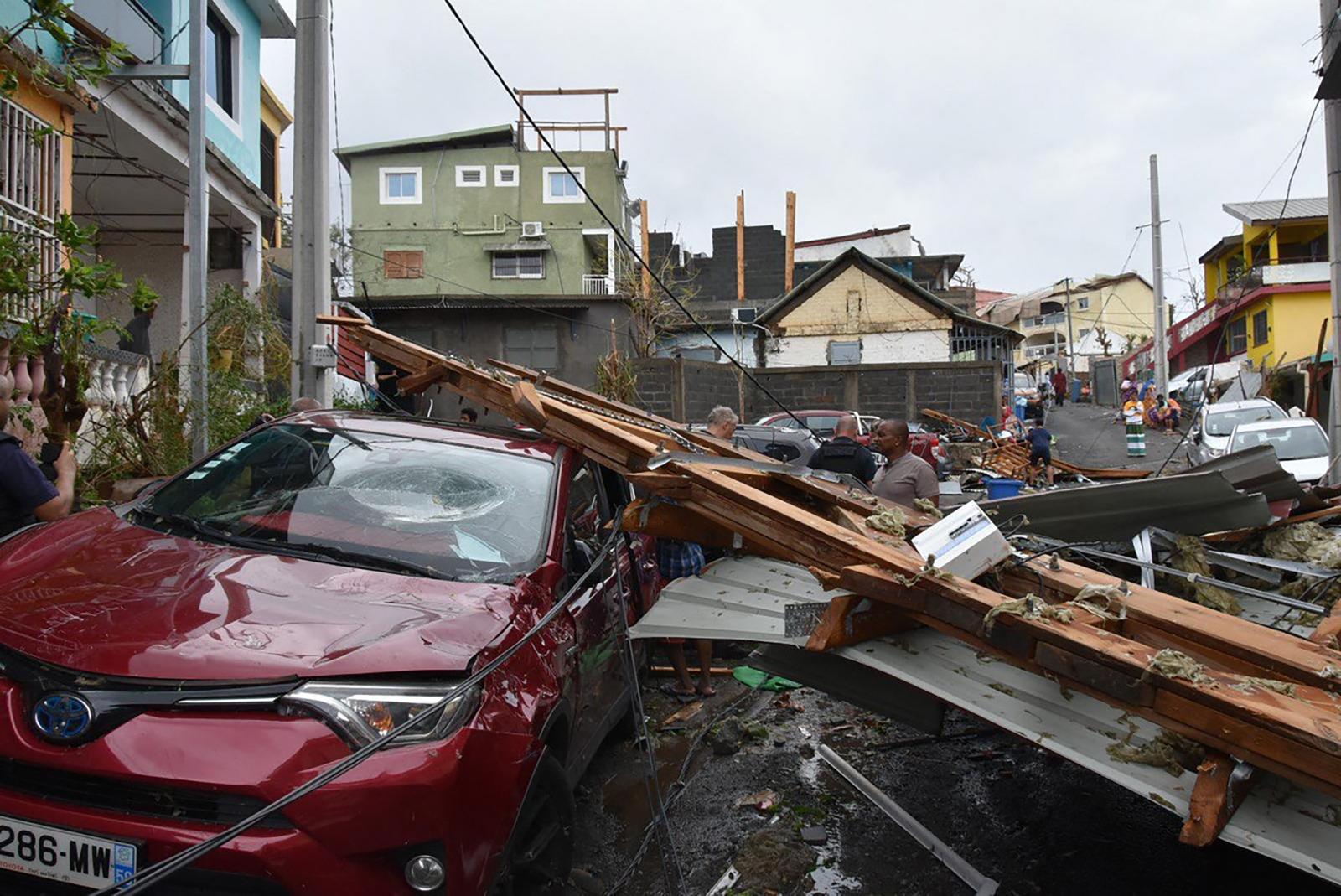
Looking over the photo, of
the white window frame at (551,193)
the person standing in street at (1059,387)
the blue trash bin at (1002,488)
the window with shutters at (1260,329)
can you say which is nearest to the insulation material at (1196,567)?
the blue trash bin at (1002,488)

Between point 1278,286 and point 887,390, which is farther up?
point 1278,286

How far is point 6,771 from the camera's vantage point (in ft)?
7.46

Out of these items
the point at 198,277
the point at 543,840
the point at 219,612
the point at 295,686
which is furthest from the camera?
the point at 198,277

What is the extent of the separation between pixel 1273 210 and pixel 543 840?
40911 millimetres

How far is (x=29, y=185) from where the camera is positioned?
7.72 meters

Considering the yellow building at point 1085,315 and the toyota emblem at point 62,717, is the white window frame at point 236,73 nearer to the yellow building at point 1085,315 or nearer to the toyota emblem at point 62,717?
the toyota emblem at point 62,717

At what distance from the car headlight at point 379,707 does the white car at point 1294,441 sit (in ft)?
45.7

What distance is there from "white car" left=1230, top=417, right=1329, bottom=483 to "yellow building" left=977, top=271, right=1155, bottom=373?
42704 millimetres

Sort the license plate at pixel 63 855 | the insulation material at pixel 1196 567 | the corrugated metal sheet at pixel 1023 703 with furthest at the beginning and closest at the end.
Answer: the insulation material at pixel 1196 567
the corrugated metal sheet at pixel 1023 703
the license plate at pixel 63 855

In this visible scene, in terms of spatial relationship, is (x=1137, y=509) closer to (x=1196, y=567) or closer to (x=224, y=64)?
(x=1196, y=567)

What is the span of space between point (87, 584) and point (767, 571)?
2.74 meters

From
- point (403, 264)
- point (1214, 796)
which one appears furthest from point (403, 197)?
point (1214, 796)

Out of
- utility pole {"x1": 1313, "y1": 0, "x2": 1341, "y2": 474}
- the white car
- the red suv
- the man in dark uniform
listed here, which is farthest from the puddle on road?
the white car

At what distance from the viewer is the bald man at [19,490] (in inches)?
146
